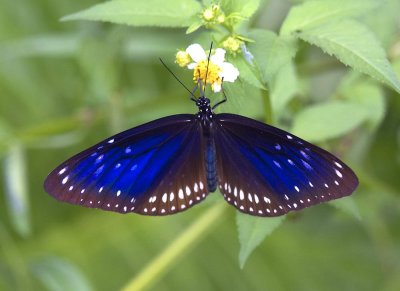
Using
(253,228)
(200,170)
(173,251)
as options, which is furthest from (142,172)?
(173,251)

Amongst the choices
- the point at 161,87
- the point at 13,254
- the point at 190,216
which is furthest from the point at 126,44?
the point at 13,254

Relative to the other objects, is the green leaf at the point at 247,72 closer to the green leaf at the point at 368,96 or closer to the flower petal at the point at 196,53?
the flower petal at the point at 196,53

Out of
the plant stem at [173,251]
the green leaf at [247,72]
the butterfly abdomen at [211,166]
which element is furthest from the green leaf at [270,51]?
the plant stem at [173,251]

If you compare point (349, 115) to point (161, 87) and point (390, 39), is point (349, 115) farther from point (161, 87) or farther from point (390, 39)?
point (161, 87)

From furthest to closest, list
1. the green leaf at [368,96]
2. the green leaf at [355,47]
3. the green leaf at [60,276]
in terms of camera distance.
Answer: the green leaf at [60,276] < the green leaf at [368,96] < the green leaf at [355,47]

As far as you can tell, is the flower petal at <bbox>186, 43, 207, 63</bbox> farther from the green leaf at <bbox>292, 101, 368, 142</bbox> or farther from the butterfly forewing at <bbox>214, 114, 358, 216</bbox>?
the green leaf at <bbox>292, 101, 368, 142</bbox>

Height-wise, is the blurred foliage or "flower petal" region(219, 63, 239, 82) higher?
the blurred foliage

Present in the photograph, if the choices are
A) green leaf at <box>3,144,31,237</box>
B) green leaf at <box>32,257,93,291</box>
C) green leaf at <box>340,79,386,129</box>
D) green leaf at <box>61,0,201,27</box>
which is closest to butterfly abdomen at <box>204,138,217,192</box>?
green leaf at <box>61,0,201,27</box>

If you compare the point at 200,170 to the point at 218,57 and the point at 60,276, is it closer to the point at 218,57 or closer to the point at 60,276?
the point at 218,57
